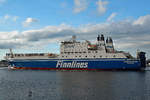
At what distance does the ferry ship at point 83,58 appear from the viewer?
49281 mm

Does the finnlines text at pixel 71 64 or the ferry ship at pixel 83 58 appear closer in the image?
the ferry ship at pixel 83 58

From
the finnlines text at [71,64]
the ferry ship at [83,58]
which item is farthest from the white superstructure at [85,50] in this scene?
the finnlines text at [71,64]

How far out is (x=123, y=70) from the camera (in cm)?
4959

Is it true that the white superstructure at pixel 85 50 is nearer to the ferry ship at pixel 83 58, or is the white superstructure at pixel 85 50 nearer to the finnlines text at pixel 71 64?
the ferry ship at pixel 83 58

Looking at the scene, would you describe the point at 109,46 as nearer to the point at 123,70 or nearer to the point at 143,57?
the point at 123,70

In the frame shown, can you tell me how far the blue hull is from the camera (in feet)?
161

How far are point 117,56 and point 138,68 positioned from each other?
229 inches

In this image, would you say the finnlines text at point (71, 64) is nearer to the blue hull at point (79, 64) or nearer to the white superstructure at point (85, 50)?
the blue hull at point (79, 64)

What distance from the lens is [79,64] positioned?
172 feet

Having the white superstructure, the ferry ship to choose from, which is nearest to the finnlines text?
the ferry ship

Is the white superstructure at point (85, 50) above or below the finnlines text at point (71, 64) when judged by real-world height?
above

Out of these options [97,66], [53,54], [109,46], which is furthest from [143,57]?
[53,54]

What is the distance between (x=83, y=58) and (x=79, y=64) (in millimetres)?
1854

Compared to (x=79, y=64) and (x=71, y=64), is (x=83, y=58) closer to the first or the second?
(x=79, y=64)
